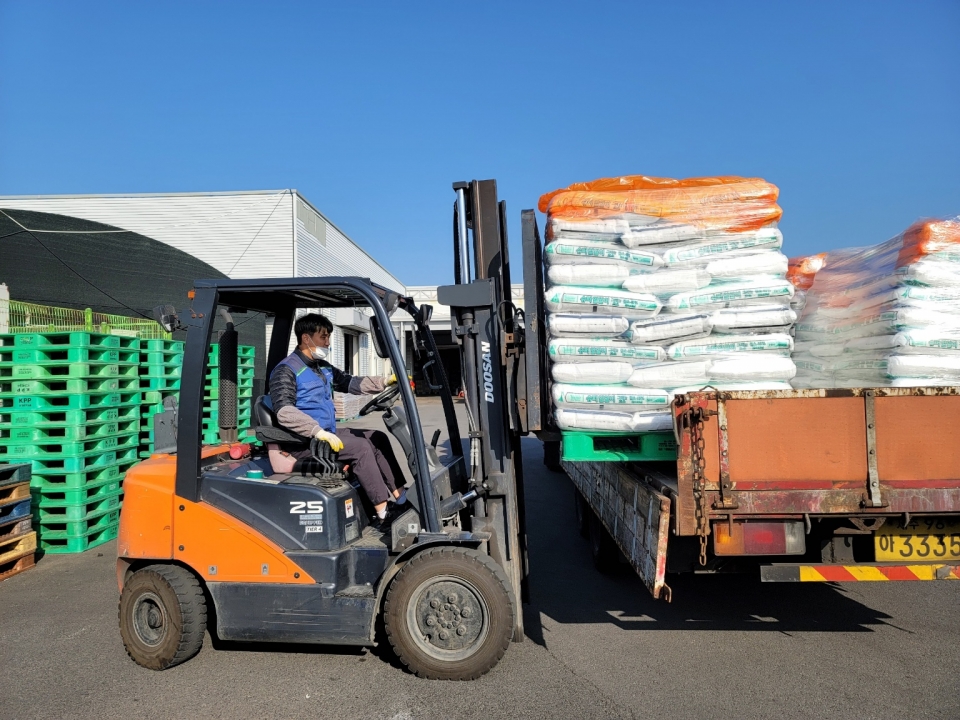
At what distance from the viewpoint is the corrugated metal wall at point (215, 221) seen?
63.7 ft

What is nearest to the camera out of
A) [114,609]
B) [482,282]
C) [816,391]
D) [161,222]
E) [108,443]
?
[816,391]

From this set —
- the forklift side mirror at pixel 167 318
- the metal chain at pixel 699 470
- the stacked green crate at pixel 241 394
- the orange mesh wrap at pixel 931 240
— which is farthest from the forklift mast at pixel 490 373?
the stacked green crate at pixel 241 394

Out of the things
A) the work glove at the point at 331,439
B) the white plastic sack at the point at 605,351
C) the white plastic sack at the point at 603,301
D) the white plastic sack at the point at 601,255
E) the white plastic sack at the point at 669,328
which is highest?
the white plastic sack at the point at 601,255

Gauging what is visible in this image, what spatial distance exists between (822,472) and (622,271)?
5.19 ft

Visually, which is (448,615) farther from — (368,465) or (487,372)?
(487,372)

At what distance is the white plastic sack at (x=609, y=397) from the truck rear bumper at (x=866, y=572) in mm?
1135

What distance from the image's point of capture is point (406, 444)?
4.14 metres

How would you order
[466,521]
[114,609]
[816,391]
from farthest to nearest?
1. [114,609]
2. [466,521]
3. [816,391]

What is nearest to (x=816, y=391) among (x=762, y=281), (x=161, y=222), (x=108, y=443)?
(x=762, y=281)

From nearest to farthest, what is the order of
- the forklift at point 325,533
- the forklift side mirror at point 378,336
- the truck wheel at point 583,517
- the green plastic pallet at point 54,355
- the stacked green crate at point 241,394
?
the forklift at point 325,533, the forklift side mirror at point 378,336, the truck wheel at point 583,517, the green plastic pallet at point 54,355, the stacked green crate at point 241,394

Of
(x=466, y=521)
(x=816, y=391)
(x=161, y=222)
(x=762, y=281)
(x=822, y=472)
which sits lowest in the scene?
(x=466, y=521)

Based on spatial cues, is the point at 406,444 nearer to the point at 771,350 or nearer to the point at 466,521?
the point at 466,521

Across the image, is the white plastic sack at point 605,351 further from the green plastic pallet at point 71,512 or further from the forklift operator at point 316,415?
the green plastic pallet at point 71,512

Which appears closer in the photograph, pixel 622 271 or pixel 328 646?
pixel 622 271
